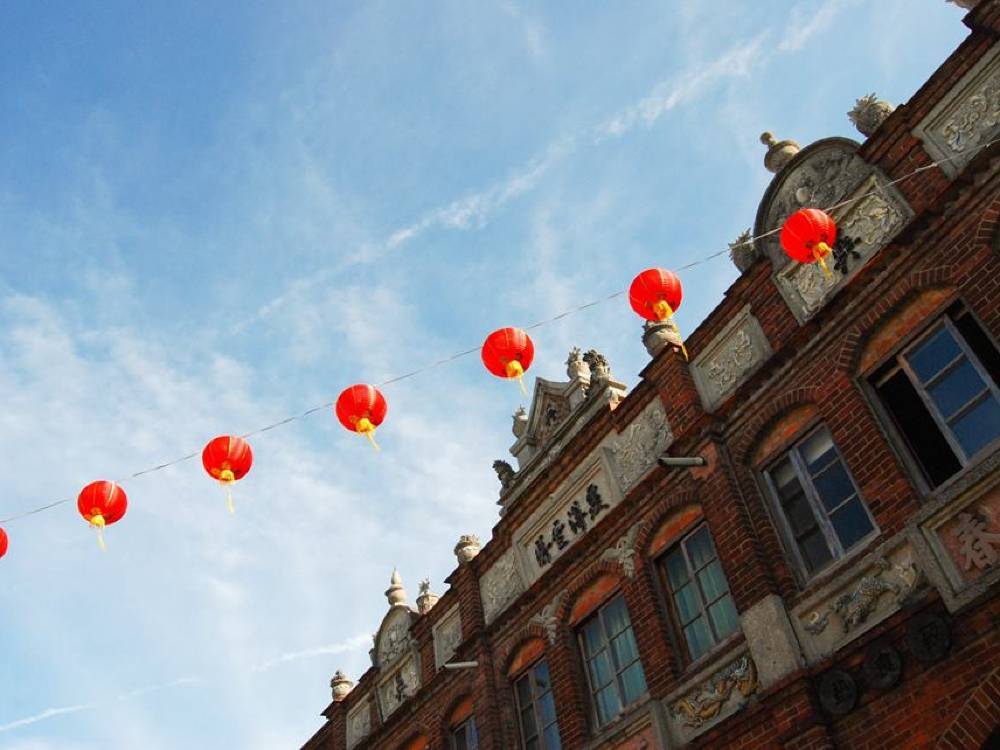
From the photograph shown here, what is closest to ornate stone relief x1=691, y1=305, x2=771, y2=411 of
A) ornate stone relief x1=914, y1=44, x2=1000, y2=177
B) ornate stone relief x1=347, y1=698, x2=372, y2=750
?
ornate stone relief x1=914, y1=44, x2=1000, y2=177

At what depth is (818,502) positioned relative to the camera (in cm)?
852

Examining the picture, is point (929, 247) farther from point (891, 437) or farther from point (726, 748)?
point (726, 748)

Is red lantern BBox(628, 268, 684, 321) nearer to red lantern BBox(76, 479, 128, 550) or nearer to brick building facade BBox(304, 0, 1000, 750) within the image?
brick building facade BBox(304, 0, 1000, 750)

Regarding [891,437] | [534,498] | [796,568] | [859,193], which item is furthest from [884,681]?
[534,498]

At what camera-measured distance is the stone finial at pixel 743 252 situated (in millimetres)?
10008

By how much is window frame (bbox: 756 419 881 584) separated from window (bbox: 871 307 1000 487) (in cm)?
62

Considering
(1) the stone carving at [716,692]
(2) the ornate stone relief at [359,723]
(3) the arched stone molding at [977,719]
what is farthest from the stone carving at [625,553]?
(2) the ornate stone relief at [359,723]

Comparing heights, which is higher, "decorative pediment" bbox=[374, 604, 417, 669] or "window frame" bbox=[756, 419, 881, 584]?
"decorative pediment" bbox=[374, 604, 417, 669]

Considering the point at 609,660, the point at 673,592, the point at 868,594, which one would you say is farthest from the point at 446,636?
the point at 868,594

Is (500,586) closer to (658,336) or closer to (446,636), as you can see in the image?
(446,636)

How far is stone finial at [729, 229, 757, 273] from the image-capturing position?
32.8 feet

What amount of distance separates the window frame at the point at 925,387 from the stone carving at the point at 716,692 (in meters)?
2.41

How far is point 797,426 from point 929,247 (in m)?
2.16

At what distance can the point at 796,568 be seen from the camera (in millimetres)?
8500
